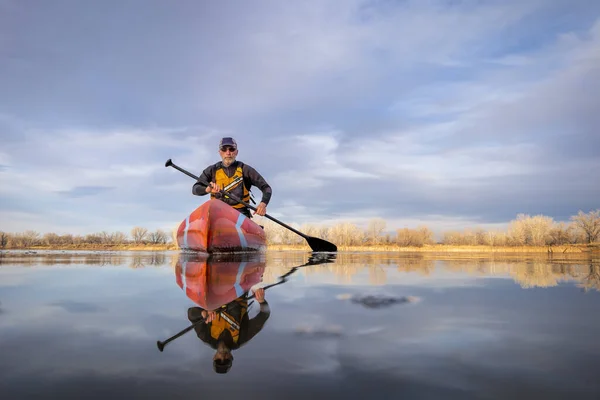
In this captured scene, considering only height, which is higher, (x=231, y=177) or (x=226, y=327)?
(x=231, y=177)

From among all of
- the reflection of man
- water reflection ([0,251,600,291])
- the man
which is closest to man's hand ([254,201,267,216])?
the man

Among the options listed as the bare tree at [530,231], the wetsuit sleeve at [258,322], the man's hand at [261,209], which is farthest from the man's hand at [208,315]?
the bare tree at [530,231]

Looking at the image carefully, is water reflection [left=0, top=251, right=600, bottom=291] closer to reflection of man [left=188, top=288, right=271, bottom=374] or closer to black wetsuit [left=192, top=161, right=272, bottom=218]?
reflection of man [left=188, top=288, right=271, bottom=374]

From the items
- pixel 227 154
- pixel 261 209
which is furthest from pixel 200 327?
pixel 227 154

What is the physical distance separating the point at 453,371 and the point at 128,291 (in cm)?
287

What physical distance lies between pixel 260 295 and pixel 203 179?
7.61 m

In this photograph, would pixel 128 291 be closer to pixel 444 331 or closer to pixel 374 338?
pixel 374 338

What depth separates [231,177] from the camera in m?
9.92

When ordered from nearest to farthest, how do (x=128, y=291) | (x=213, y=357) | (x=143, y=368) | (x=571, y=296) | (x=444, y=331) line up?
(x=143, y=368) → (x=213, y=357) → (x=444, y=331) → (x=571, y=296) → (x=128, y=291)

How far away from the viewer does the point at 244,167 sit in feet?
33.2

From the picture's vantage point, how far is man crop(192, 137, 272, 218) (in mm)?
9711

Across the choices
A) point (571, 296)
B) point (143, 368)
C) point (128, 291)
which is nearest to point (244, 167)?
point (128, 291)

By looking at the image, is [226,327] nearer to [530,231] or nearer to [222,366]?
[222,366]

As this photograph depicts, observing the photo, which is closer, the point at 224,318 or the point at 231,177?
the point at 224,318
